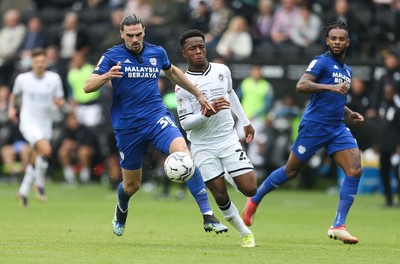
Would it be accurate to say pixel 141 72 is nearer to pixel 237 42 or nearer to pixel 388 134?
pixel 388 134

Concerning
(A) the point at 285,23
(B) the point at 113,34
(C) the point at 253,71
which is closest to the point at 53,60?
(B) the point at 113,34

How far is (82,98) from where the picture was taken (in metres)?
25.7

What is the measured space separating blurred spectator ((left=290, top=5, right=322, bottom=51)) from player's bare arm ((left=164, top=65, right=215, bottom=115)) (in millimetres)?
11578

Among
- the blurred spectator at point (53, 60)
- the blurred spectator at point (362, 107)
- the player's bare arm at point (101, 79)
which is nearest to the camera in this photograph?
the player's bare arm at point (101, 79)

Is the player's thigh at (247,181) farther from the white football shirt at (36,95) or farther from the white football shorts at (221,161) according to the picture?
the white football shirt at (36,95)

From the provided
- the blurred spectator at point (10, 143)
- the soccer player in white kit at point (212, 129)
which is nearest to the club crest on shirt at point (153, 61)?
the soccer player in white kit at point (212, 129)

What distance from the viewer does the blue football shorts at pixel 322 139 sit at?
13500 mm

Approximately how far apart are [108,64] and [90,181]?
14467 millimetres

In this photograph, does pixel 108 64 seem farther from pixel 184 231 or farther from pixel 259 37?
pixel 259 37

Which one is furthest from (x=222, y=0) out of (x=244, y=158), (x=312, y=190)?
(x=244, y=158)

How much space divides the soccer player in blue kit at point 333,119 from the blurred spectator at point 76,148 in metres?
12.1

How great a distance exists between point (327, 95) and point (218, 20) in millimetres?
11757

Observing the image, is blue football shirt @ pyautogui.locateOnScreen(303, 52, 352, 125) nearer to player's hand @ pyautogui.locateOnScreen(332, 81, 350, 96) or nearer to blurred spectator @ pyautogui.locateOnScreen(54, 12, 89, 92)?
player's hand @ pyautogui.locateOnScreen(332, 81, 350, 96)

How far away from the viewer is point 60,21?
2956 cm
